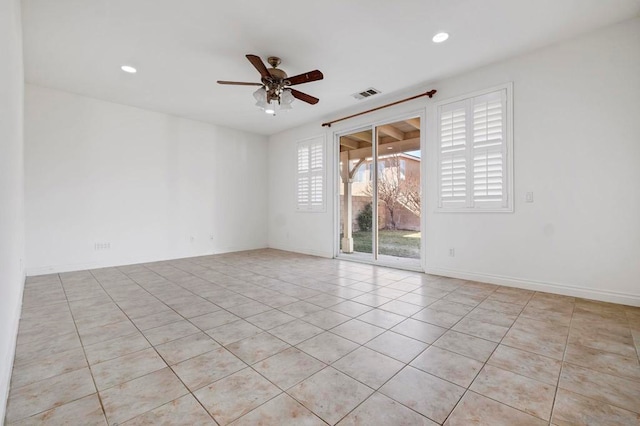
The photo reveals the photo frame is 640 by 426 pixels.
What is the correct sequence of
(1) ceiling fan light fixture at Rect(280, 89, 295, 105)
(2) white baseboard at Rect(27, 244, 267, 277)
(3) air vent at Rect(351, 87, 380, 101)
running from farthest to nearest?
(3) air vent at Rect(351, 87, 380, 101)
(2) white baseboard at Rect(27, 244, 267, 277)
(1) ceiling fan light fixture at Rect(280, 89, 295, 105)

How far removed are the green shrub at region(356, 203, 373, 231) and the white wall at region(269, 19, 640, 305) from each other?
245cm

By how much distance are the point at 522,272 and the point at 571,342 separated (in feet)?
5.06

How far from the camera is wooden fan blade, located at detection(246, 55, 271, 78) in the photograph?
290 cm

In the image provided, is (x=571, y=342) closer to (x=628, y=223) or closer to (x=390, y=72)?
(x=628, y=223)

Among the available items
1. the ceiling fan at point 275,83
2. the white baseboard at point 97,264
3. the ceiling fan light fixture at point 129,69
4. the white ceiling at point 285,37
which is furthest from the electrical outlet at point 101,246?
the ceiling fan at point 275,83

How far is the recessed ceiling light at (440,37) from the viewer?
303cm

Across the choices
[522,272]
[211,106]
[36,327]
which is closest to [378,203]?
[522,272]

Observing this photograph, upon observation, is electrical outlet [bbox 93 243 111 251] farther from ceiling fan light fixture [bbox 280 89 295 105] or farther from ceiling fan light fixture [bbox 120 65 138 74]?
ceiling fan light fixture [bbox 280 89 295 105]

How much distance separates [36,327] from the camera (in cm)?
241

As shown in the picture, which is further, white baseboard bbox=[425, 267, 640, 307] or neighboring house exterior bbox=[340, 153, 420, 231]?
neighboring house exterior bbox=[340, 153, 420, 231]

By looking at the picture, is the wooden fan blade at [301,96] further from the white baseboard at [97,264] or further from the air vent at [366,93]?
the white baseboard at [97,264]

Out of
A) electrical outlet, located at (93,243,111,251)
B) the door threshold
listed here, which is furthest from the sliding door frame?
electrical outlet, located at (93,243,111,251)

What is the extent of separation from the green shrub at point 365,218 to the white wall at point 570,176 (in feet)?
8.03

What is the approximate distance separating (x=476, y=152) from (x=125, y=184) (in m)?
5.90
